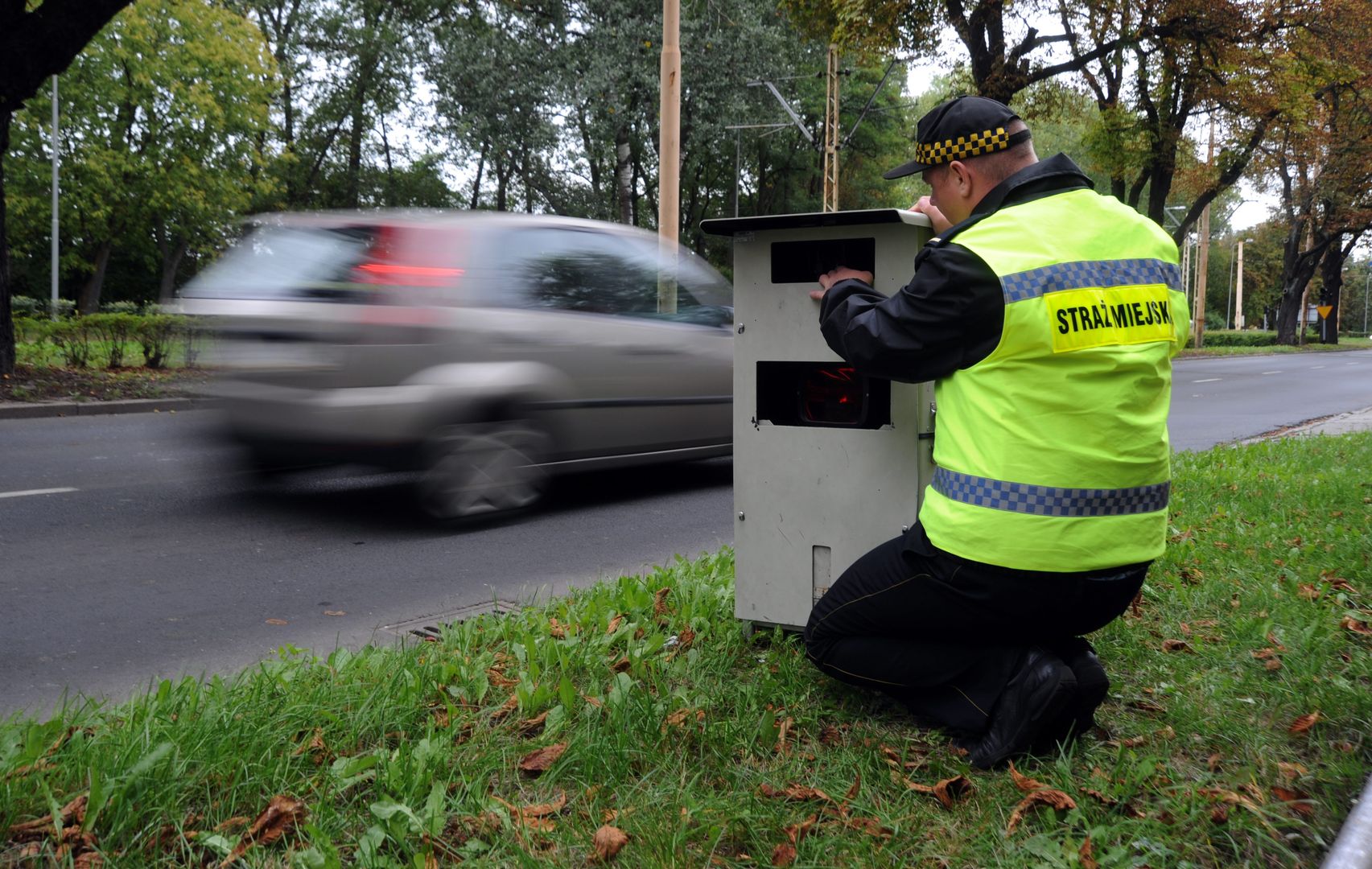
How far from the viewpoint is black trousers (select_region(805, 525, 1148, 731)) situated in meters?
2.75

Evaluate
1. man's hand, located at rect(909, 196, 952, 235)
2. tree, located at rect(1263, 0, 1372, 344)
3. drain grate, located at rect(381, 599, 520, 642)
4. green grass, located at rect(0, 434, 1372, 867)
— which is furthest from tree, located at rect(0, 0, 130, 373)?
tree, located at rect(1263, 0, 1372, 344)

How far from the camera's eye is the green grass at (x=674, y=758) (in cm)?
240

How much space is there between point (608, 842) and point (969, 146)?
6.28 feet

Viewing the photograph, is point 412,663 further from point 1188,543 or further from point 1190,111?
point 1190,111

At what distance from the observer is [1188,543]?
5340mm

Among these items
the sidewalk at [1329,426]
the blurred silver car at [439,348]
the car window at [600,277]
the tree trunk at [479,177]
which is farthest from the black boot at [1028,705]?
the tree trunk at [479,177]

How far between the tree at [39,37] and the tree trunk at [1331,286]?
2101 inches

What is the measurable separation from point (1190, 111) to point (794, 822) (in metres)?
25.9

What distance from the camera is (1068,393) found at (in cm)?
266

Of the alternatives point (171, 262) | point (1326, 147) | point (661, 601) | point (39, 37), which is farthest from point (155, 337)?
point (1326, 147)

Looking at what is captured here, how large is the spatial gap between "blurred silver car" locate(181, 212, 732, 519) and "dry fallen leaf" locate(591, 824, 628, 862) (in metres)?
3.85

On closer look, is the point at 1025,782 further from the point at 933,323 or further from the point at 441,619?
the point at 441,619

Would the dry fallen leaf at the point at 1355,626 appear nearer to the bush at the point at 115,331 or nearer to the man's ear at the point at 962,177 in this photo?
the man's ear at the point at 962,177

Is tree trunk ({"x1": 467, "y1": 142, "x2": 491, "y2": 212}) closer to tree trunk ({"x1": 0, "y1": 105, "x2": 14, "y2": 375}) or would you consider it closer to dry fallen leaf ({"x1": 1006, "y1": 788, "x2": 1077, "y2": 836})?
tree trunk ({"x1": 0, "y1": 105, "x2": 14, "y2": 375})
